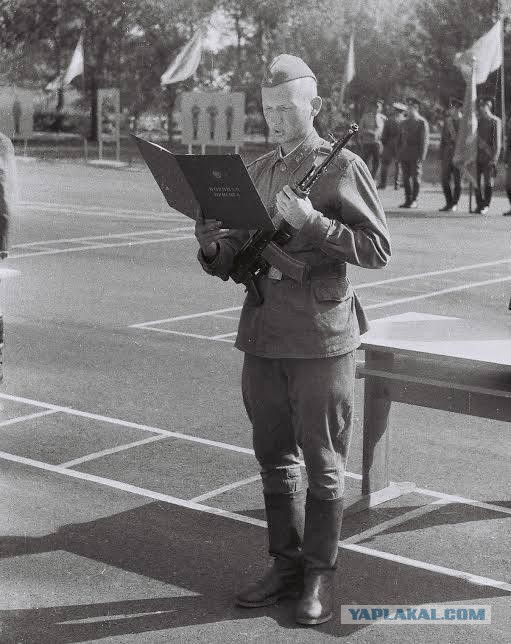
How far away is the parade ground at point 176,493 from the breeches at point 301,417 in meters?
0.56

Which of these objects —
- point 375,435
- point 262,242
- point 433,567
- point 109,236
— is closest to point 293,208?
point 262,242

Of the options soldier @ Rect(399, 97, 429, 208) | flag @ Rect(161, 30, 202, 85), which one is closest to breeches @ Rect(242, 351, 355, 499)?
soldier @ Rect(399, 97, 429, 208)

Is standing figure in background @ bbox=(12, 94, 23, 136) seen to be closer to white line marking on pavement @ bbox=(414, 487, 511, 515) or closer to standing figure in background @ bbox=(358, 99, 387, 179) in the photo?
standing figure in background @ bbox=(358, 99, 387, 179)

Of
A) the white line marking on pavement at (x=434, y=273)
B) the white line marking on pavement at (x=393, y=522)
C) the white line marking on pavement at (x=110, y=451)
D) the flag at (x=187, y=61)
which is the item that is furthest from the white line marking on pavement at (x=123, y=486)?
the flag at (x=187, y=61)

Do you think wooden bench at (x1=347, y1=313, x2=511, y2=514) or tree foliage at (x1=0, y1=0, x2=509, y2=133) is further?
tree foliage at (x1=0, y1=0, x2=509, y2=133)

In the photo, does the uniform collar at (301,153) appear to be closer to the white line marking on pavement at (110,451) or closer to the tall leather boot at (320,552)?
the tall leather boot at (320,552)

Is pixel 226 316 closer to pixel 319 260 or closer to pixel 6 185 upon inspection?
pixel 6 185

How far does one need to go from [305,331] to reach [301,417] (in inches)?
13.7

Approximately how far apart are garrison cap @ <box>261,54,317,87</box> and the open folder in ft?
1.40

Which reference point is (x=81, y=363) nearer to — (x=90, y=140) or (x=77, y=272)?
(x=77, y=272)

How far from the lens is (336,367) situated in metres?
4.81

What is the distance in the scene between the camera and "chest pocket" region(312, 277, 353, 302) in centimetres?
474

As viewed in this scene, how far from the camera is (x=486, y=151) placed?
80.2 feet

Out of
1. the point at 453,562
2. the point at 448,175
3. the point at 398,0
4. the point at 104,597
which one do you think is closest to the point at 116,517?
the point at 104,597
